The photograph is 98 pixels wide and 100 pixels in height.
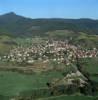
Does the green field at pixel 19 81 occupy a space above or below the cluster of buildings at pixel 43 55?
below

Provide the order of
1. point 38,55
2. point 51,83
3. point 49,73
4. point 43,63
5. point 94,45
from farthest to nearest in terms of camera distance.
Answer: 1. point 94,45
2. point 38,55
3. point 43,63
4. point 49,73
5. point 51,83

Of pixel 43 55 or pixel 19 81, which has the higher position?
pixel 43 55

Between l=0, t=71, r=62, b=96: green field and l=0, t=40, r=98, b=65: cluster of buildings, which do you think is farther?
l=0, t=40, r=98, b=65: cluster of buildings

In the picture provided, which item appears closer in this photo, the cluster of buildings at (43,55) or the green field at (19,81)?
the green field at (19,81)

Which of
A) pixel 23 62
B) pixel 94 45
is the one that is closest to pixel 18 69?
pixel 23 62

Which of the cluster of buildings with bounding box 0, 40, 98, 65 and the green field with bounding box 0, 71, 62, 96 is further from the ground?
the cluster of buildings with bounding box 0, 40, 98, 65

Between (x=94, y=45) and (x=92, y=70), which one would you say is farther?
(x=94, y=45)

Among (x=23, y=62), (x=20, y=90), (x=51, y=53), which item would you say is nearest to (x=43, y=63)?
Result: (x=23, y=62)

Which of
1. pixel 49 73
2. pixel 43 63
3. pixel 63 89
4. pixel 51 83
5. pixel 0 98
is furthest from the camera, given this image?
pixel 43 63

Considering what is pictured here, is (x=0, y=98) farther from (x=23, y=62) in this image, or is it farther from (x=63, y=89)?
(x=23, y=62)

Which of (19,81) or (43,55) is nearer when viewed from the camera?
(19,81)
